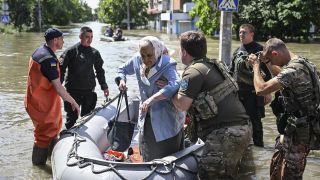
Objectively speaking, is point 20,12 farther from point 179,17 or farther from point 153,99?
point 153,99

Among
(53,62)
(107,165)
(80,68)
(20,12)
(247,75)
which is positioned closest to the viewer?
(107,165)

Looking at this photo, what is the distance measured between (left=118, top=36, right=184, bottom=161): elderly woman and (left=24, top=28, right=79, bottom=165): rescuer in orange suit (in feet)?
4.85

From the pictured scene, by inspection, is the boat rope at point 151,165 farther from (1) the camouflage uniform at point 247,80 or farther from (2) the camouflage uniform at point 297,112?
(1) the camouflage uniform at point 247,80

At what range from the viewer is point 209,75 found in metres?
3.82

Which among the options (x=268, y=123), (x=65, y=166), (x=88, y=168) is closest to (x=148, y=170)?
(x=88, y=168)

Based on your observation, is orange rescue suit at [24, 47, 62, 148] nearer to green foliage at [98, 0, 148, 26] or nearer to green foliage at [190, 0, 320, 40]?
green foliage at [190, 0, 320, 40]

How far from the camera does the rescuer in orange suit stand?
5.53 metres

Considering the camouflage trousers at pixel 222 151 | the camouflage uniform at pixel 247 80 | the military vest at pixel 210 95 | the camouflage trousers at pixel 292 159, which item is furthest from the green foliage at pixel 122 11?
the camouflage trousers at pixel 222 151

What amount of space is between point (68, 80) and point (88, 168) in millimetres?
2643

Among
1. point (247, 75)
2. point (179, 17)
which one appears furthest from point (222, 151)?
point (179, 17)

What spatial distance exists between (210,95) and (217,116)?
0.20 m

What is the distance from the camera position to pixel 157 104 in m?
4.26

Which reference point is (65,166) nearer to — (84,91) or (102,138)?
(102,138)

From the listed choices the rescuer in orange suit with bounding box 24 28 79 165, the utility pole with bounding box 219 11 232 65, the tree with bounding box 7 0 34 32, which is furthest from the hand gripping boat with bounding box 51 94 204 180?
the tree with bounding box 7 0 34 32
